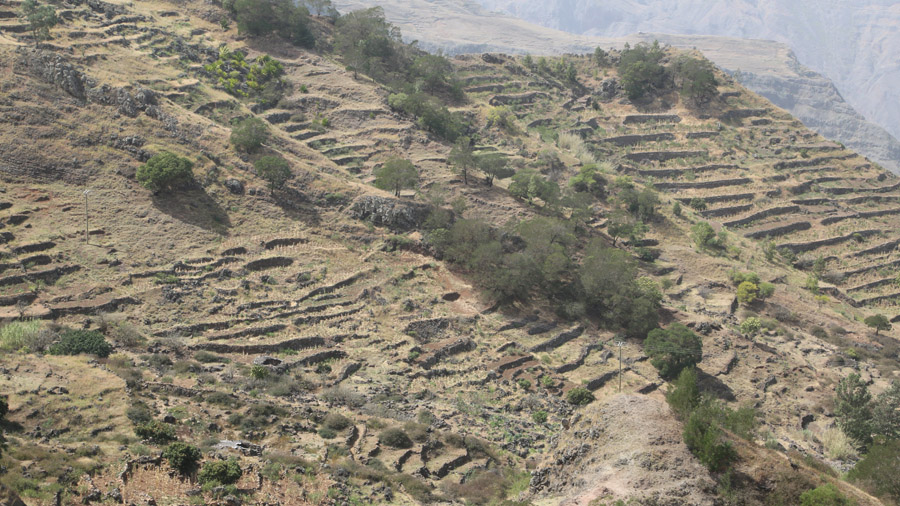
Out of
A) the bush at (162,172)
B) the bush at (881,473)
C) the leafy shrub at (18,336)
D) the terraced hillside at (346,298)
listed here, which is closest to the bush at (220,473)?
the terraced hillside at (346,298)

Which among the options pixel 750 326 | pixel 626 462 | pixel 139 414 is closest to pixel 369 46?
pixel 750 326

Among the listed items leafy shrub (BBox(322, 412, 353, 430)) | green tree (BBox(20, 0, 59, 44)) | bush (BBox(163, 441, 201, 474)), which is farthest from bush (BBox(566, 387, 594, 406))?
green tree (BBox(20, 0, 59, 44))

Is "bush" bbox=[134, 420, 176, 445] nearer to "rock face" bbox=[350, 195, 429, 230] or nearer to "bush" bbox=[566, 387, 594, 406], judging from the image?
"bush" bbox=[566, 387, 594, 406]

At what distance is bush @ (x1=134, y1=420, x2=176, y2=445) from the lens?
28578 millimetres

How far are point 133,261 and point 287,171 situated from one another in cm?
1614

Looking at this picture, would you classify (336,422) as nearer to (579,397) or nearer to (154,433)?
(154,433)

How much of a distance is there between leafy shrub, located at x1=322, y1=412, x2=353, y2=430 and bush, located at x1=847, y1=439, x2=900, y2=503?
24.6 meters

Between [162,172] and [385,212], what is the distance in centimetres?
1834

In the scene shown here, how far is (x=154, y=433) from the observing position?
28734mm

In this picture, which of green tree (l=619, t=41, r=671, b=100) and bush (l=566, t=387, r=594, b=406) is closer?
bush (l=566, t=387, r=594, b=406)

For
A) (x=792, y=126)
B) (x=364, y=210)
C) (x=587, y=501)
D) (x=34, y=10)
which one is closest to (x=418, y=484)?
(x=587, y=501)

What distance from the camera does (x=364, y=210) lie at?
59.9m

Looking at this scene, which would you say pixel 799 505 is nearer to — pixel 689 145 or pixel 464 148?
pixel 464 148

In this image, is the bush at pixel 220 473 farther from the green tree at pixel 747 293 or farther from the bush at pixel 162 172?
the green tree at pixel 747 293
